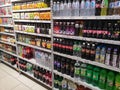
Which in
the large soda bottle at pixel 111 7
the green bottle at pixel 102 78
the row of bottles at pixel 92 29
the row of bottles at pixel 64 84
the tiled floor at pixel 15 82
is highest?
the large soda bottle at pixel 111 7

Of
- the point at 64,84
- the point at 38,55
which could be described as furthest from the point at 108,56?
the point at 38,55

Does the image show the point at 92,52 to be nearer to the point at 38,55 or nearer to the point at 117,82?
the point at 117,82

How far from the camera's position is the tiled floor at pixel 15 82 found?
2498 mm

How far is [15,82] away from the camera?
270 centimetres

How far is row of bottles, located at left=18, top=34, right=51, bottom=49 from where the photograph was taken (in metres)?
2.14

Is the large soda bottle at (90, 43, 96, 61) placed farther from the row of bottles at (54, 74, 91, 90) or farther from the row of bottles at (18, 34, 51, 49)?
the row of bottles at (18, 34, 51, 49)

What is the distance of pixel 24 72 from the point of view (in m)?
2.87

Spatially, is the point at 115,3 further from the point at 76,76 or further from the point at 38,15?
the point at 38,15

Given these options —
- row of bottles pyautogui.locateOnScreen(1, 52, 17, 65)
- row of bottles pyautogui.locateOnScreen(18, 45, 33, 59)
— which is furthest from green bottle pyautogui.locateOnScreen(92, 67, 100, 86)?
row of bottles pyautogui.locateOnScreen(1, 52, 17, 65)

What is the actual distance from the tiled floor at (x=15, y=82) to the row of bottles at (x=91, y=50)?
121cm

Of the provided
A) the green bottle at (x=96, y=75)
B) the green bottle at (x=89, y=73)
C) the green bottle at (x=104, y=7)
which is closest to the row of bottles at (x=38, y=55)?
the green bottle at (x=89, y=73)

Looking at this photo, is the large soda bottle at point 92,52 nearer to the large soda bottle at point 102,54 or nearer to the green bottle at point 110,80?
the large soda bottle at point 102,54

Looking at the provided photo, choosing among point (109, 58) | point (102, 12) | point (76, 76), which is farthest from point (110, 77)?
point (102, 12)

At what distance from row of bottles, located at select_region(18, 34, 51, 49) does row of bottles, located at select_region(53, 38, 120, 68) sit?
0.74 feet
